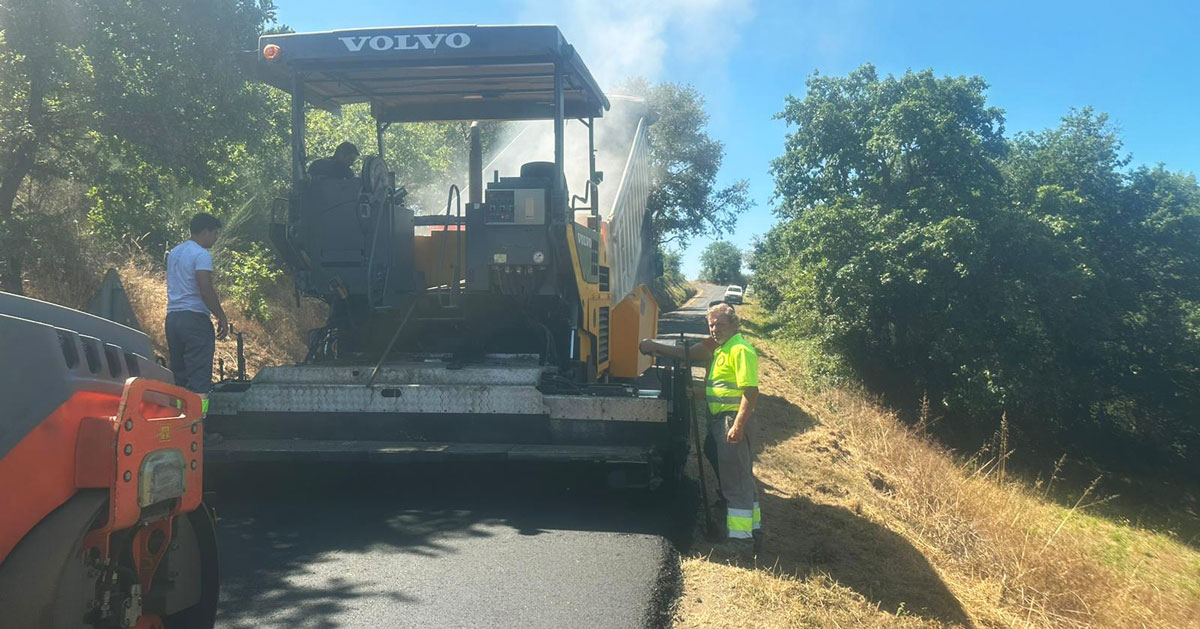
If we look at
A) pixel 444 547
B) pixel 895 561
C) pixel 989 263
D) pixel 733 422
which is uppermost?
pixel 989 263

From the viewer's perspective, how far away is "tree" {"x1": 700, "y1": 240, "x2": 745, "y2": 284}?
363 feet

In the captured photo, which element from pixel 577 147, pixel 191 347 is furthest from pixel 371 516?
pixel 577 147

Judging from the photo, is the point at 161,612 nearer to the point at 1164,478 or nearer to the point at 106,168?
the point at 106,168

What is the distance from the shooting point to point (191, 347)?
5.78 m

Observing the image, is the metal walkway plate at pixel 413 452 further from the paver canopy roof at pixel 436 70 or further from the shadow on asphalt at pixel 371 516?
the paver canopy roof at pixel 436 70

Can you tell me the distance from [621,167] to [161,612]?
12.3 meters

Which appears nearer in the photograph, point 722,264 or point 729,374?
point 729,374

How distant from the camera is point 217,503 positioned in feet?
17.3

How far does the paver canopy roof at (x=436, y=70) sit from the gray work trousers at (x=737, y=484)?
2.90 metres

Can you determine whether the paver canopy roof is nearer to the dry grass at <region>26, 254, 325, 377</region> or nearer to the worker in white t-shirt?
the worker in white t-shirt

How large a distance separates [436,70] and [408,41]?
74 centimetres

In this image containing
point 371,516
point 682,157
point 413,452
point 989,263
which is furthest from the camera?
point 682,157

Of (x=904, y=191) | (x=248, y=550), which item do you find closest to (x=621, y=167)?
(x=904, y=191)

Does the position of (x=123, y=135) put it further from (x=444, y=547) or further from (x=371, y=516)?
(x=444, y=547)
